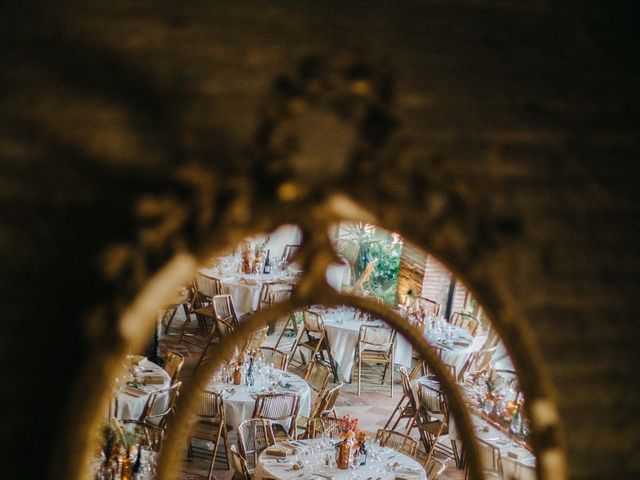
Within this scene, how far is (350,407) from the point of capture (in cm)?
884

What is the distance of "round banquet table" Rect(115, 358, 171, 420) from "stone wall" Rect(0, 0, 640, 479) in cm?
428

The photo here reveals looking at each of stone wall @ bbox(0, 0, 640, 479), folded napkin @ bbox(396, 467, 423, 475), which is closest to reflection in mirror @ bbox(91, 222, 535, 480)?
folded napkin @ bbox(396, 467, 423, 475)

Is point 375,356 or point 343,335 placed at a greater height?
point 343,335

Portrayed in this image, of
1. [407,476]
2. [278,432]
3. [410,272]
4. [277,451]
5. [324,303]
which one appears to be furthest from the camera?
A: [410,272]

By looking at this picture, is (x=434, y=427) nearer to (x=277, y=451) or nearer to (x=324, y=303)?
(x=277, y=451)

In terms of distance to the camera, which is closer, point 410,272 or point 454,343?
point 454,343

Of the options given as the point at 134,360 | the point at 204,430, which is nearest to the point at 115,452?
the point at 204,430

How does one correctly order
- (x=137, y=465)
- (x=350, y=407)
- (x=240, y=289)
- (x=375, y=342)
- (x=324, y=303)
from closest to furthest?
(x=324, y=303) < (x=137, y=465) < (x=350, y=407) < (x=375, y=342) < (x=240, y=289)

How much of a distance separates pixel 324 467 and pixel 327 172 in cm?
392


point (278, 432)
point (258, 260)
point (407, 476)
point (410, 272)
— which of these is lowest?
point (278, 432)

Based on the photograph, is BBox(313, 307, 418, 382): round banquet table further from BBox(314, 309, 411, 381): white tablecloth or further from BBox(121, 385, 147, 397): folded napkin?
BBox(121, 385, 147, 397): folded napkin

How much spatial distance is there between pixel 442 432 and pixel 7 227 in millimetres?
6052

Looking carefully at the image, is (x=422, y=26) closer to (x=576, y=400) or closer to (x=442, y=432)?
(x=576, y=400)

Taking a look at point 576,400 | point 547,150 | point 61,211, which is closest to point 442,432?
point 576,400
